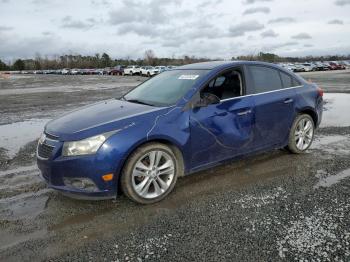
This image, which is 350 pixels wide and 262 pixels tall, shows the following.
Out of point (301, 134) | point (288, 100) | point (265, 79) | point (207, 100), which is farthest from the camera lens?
point (301, 134)

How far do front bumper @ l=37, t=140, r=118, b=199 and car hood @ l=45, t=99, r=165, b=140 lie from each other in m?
0.20

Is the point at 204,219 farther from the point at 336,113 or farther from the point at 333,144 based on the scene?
the point at 336,113

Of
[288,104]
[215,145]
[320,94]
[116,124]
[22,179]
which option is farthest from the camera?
[320,94]

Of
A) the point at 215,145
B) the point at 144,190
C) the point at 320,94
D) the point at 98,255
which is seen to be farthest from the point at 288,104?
the point at 98,255

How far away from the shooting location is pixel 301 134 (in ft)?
20.7

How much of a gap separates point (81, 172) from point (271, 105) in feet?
10.1

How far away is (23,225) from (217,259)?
84.5 inches

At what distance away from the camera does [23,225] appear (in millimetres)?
3951

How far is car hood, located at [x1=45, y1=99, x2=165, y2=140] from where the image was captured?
4148 millimetres

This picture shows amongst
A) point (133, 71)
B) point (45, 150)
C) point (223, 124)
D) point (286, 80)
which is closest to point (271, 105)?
point (286, 80)

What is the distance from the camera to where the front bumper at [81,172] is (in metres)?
4.03

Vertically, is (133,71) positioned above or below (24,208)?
above

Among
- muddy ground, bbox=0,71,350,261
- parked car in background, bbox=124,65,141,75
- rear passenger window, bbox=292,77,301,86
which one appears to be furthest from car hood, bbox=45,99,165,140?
parked car in background, bbox=124,65,141,75

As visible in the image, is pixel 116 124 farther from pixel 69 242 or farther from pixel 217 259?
pixel 217 259
